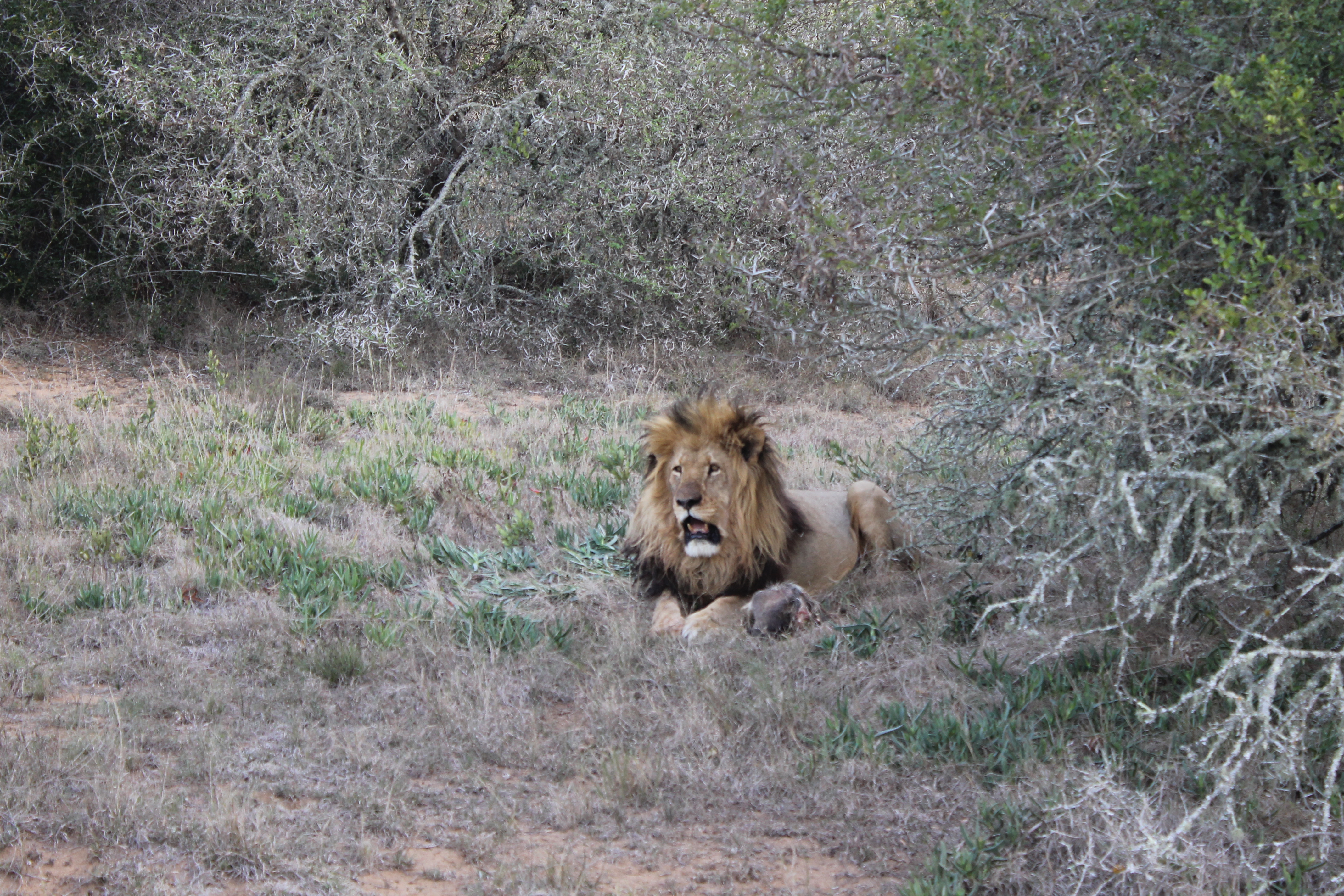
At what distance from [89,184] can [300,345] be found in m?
2.70

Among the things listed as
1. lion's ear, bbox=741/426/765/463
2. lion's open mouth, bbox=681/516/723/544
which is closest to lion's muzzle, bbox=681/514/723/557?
lion's open mouth, bbox=681/516/723/544

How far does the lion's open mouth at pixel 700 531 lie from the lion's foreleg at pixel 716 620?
0.28 metres

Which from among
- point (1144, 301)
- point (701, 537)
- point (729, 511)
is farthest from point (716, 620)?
point (1144, 301)

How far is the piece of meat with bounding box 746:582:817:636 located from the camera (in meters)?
5.65

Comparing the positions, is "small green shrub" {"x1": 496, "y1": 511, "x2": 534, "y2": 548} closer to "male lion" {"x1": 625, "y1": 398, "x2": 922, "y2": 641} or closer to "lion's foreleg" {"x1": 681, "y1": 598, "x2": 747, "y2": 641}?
"male lion" {"x1": 625, "y1": 398, "x2": 922, "y2": 641}

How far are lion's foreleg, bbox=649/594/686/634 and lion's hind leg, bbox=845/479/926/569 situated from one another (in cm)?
114

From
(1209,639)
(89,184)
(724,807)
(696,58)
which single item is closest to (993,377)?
(1209,639)

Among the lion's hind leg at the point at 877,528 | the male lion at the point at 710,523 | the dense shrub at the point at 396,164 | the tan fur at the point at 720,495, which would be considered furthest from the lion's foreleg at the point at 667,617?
the dense shrub at the point at 396,164

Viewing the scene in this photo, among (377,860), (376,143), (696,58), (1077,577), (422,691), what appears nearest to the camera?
(1077,577)

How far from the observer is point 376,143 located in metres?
11.7

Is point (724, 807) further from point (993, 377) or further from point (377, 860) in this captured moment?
point (993, 377)

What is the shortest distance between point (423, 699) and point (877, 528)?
8.72 ft

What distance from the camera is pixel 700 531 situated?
230 inches

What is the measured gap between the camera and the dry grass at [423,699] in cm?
384
